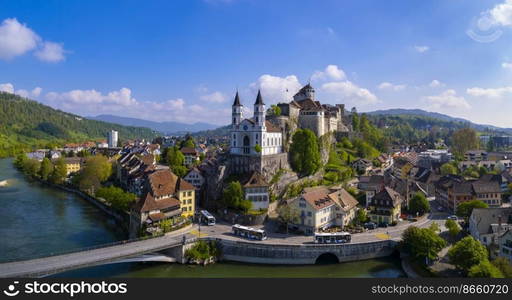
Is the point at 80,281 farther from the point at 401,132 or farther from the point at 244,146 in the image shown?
the point at 401,132

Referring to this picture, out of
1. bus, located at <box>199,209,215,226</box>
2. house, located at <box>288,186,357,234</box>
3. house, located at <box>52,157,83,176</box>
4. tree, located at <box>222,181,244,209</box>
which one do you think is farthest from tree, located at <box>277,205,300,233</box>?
house, located at <box>52,157,83,176</box>

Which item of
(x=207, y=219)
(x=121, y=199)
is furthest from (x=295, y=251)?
(x=121, y=199)

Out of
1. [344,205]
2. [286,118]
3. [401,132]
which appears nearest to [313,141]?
[286,118]

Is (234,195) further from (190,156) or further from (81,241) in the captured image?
(190,156)

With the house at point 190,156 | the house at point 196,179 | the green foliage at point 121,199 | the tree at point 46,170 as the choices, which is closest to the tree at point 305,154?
the house at point 196,179

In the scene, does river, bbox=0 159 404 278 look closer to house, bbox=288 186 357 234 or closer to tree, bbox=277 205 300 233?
house, bbox=288 186 357 234

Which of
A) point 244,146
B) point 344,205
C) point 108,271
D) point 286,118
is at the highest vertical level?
point 286,118
